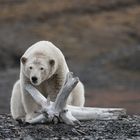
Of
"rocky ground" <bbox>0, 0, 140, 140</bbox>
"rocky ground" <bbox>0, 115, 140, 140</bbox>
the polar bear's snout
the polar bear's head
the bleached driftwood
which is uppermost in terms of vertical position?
"rocky ground" <bbox>0, 0, 140, 140</bbox>

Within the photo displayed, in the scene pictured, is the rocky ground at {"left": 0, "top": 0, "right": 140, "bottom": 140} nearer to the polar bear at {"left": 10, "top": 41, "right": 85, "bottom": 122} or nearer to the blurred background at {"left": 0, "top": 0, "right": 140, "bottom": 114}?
the blurred background at {"left": 0, "top": 0, "right": 140, "bottom": 114}

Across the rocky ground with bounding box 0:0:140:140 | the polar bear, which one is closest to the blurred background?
the rocky ground with bounding box 0:0:140:140

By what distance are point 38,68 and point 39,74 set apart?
0.51ft

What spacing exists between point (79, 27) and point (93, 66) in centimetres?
685

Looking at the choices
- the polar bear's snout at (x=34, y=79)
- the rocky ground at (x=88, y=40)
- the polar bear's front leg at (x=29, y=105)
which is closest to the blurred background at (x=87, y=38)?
the rocky ground at (x=88, y=40)

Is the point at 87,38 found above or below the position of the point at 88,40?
above

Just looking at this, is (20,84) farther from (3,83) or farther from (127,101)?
(3,83)

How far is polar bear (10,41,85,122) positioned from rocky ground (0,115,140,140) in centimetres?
40

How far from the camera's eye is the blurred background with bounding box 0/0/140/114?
4731 cm

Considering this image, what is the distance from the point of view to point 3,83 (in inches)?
1831

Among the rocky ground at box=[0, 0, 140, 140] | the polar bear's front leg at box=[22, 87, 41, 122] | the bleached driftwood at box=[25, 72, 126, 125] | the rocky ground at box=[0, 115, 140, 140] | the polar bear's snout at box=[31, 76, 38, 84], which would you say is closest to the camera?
the rocky ground at box=[0, 115, 140, 140]

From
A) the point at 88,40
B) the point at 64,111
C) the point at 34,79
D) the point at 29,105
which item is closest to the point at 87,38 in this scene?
the point at 88,40

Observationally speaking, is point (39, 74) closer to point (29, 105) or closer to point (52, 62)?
point (52, 62)

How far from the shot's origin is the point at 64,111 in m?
14.3
